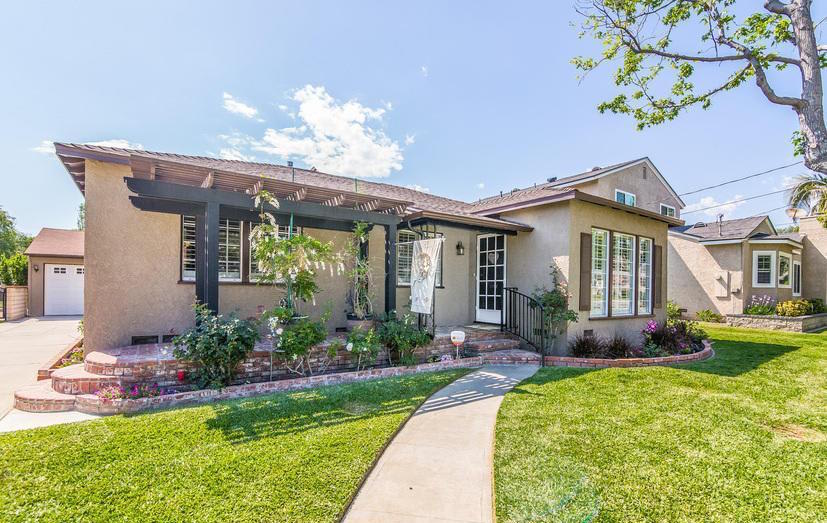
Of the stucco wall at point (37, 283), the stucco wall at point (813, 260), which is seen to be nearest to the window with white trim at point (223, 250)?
the stucco wall at point (37, 283)

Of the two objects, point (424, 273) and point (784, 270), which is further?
point (784, 270)

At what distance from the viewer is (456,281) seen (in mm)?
10609

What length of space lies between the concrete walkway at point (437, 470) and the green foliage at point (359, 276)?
10.7ft

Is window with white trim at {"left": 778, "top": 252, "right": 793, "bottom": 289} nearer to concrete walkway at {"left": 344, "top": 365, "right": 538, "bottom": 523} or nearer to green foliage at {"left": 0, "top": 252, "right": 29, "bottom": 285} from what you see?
concrete walkway at {"left": 344, "top": 365, "right": 538, "bottom": 523}

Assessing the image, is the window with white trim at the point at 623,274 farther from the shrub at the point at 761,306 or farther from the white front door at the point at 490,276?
the shrub at the point at 761,306

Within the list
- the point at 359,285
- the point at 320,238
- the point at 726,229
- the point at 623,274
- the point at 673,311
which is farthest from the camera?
the point at 726,229

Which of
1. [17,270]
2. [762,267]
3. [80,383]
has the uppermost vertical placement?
[762,267]

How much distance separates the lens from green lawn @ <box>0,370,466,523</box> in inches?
108

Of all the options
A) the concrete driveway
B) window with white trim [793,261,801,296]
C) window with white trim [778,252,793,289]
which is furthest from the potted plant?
window with white trim [793,261,801,296]

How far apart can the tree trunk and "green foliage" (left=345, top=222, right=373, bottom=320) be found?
24.7 ft

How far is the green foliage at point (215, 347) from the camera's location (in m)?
5.31

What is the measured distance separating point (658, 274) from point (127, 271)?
13.5 metres

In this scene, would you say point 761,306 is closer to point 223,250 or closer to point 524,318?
point 524,318

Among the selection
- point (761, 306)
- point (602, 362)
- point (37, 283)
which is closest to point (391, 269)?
point (602, 362)
